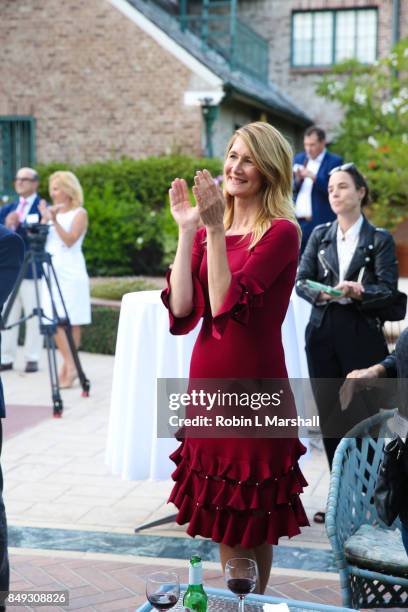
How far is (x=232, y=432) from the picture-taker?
9.93 feet

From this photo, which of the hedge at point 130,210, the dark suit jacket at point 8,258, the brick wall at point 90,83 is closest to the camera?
the dark suit jacket at point 8,258

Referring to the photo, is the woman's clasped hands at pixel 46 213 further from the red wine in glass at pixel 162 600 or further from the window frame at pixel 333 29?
the window frame at pixel 333 29

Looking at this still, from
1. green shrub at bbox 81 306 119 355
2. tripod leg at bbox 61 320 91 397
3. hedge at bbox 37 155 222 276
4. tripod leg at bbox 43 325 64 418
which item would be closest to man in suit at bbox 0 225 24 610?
tripod leg at bbox 43 325 64 418

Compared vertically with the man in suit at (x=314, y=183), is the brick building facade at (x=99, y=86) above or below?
above

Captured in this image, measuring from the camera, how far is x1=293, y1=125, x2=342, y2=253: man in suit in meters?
7.95

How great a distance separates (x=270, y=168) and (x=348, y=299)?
1.83 metres

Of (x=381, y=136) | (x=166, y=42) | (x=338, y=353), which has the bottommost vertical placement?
(x=338, y=353)

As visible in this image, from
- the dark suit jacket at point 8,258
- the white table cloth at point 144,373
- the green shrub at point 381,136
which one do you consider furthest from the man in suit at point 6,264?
the green shrub at point 381,136

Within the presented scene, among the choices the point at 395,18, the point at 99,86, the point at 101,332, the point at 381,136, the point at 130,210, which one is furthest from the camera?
the point at 395,18

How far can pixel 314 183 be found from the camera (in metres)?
7.92

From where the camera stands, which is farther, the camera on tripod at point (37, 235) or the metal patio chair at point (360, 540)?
the camera on tripod at point (37, 235)

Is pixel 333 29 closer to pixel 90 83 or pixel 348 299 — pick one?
pixel 90 83

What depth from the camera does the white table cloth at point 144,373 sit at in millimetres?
4645

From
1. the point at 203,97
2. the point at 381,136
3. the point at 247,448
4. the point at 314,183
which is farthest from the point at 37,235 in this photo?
the point at 203,97
